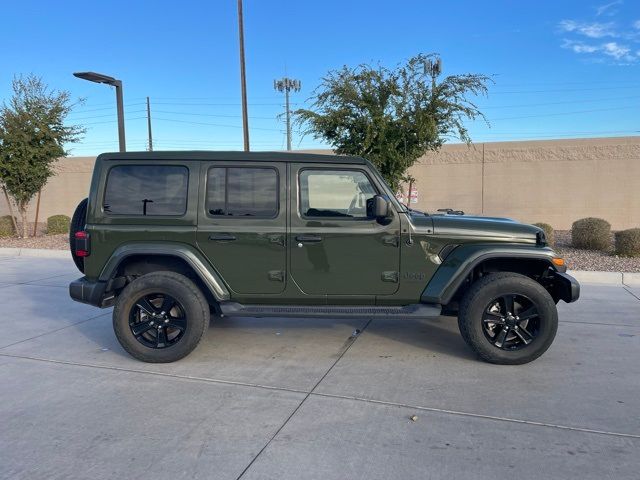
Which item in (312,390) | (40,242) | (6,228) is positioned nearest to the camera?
(312,390)

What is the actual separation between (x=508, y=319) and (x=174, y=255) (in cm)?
318

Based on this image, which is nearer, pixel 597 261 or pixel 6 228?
pixel 597 261

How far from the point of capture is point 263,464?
9.79 feet

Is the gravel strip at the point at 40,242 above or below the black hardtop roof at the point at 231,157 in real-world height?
below

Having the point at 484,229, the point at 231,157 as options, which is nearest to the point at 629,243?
the point at 484,229

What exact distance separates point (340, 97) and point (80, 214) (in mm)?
6674

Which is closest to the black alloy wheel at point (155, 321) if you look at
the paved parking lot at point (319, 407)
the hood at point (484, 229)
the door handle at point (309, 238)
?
the paved parking lot at point (319, 407)

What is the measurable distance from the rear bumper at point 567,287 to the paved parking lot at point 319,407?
2.09ft

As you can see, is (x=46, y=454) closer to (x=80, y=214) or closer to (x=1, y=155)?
(x=80, y=214)

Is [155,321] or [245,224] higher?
[245,224]

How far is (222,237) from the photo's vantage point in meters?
4.64

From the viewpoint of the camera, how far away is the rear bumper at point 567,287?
4.60m

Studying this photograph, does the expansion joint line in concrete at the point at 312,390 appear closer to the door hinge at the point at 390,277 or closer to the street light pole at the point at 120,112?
the door hinge at the point at 390,277

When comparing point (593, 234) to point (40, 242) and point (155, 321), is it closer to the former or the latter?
point (155, 321)
